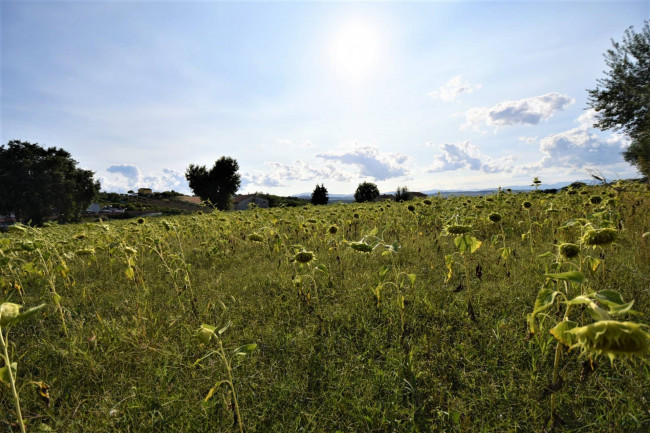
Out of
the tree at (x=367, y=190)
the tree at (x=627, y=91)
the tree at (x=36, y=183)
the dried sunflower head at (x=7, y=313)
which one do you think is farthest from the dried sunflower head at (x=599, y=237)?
the tree at (x=367, y=190)

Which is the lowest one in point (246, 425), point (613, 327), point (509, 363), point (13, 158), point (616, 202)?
point (246, 425)

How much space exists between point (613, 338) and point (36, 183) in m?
43.7

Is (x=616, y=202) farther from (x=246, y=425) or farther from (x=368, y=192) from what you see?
(x=368, y=192)

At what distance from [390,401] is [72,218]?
1721 inches

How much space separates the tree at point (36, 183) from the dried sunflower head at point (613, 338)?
4130 cm

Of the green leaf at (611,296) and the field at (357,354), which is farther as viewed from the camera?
the field at (357,354)

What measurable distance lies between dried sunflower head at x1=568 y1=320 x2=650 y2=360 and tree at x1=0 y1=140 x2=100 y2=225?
4130cm

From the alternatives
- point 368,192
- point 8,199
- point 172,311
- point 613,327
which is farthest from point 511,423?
point 368,192

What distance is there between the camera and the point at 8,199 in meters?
30.1

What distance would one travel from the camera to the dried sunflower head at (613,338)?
2.61ft

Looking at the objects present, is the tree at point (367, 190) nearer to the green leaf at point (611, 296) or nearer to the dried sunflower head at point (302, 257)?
the dried sunflower head at point (302, 257)

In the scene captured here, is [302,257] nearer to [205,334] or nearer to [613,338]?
[205,334]

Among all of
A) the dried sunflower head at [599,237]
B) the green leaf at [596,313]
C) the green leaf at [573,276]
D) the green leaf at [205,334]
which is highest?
the dried sunflower head at [599,237]

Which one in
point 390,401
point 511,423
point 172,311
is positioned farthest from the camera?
point 172,311
